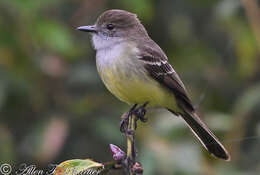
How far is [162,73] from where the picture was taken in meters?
4.34

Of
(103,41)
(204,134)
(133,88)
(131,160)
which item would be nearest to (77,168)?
(131,160)

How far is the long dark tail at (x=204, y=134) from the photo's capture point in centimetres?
381

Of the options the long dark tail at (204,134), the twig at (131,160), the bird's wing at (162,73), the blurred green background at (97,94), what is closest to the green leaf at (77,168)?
the twig at (131,160)

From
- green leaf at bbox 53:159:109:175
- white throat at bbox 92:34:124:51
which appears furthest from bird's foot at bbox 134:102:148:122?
green leaf at bbox 53:159:109:175

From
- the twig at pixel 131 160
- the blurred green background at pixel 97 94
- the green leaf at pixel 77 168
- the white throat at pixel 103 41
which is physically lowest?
the blurred green background at pixel 97 94

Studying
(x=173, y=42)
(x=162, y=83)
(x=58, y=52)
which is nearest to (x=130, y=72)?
(x=162, y=83)

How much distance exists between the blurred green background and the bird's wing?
149 mm

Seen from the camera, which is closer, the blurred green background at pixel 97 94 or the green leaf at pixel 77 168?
the green leaf at pixel 77 168

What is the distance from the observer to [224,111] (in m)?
5.02

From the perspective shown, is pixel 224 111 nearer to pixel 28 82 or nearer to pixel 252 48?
pixel 252 48

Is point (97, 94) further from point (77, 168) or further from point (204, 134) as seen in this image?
point (77, 168)

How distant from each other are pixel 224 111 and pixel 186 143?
2.74 feet

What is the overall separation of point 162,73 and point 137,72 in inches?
10.4

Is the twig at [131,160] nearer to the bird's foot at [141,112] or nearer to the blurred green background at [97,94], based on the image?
the bird's foot at [141,112]
